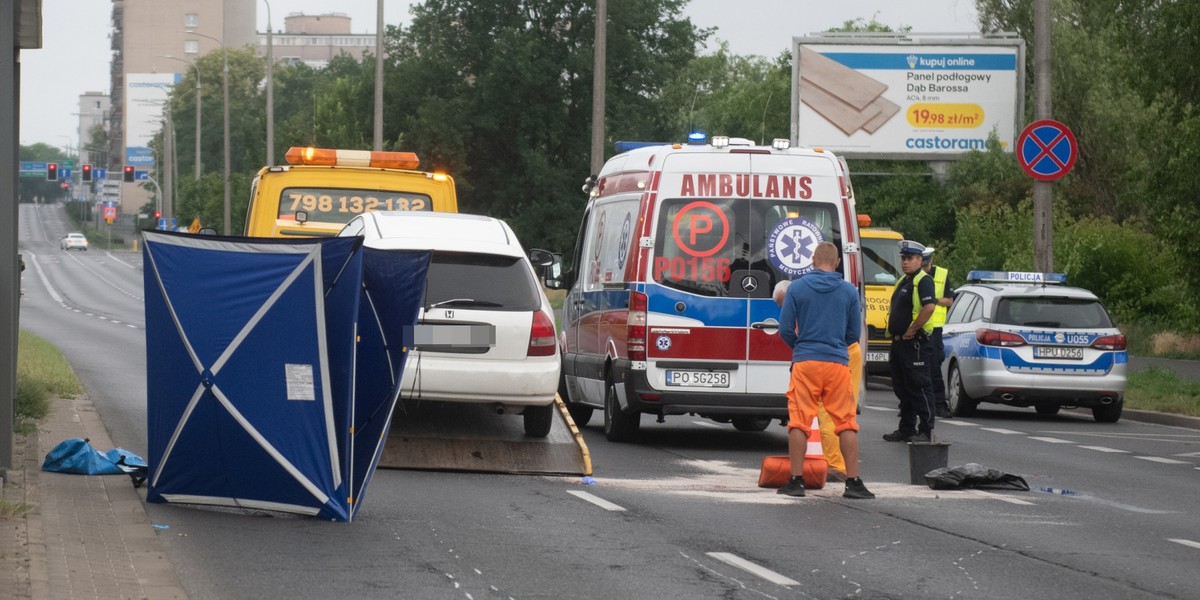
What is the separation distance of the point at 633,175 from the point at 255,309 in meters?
6.36

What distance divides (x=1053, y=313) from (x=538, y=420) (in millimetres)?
8342

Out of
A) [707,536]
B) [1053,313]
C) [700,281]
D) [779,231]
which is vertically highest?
[779,231]

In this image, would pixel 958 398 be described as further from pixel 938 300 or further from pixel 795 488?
pixel 795 488

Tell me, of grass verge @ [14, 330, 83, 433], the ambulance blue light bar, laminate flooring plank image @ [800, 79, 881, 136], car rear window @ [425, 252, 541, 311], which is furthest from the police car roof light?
laminate flooring plank image @ [800, 79, 881, 136]

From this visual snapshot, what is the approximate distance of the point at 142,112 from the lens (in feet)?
565

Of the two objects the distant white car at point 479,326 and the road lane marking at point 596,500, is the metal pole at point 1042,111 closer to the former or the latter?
the distant white car at point 479,326

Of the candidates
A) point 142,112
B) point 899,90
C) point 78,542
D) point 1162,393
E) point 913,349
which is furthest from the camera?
point 142,112

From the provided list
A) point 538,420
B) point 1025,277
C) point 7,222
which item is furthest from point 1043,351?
point 7,222

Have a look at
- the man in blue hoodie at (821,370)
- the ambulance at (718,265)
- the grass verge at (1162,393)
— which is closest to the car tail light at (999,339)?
the grass verge at (1162,393)

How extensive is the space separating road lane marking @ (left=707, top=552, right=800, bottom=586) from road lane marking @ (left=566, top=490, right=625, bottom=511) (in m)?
1.94

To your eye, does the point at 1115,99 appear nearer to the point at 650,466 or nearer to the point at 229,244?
the point at 650,466

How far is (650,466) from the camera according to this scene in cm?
1409

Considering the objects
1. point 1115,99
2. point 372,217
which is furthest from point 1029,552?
point 1115,99

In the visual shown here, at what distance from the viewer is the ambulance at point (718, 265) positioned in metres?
15.0
